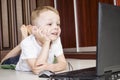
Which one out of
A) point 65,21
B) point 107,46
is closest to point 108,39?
point 107,46

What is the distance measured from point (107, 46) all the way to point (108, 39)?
0.02 meters

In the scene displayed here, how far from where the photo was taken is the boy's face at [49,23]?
112 centimetres

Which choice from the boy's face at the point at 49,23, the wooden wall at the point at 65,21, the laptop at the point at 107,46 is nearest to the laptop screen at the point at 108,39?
the laptop at the point at 107,46

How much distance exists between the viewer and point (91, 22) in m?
2.40

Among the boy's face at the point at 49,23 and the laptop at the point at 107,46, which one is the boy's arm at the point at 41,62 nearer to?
the boy's face at the point at 49,23

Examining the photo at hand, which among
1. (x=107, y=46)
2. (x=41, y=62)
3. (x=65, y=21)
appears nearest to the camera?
(x=107, y=46)

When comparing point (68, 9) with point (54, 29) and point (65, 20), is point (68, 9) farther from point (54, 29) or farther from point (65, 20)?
point (54, 29)

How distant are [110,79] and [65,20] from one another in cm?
204

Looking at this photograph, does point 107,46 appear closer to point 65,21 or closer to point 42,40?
point 42,40

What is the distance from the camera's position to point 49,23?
1130mm

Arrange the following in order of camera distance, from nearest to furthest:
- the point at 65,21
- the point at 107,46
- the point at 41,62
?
the point at 107,46 → the point at 41,62 → the point at 65,21

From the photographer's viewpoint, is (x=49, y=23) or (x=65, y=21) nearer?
(x=49, y=23)

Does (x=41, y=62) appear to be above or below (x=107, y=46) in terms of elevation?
below

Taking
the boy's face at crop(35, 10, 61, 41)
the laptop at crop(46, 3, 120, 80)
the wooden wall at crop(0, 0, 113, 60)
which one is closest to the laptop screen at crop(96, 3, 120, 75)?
the laptop at crop(46, 3, 120, 80)
